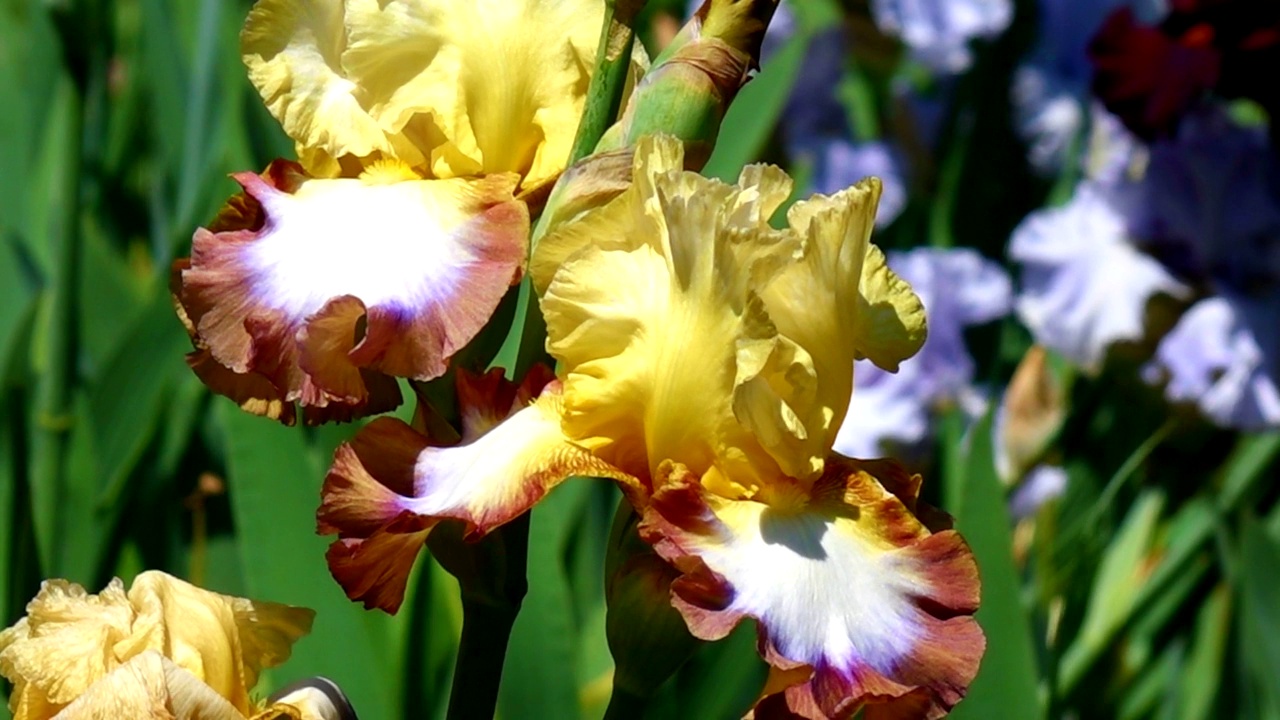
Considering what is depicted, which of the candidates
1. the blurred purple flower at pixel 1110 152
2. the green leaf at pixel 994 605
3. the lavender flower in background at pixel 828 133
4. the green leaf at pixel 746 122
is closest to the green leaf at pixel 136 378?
the green leaf at pixel 746 122

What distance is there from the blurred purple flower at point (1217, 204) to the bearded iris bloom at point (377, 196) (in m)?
1.42

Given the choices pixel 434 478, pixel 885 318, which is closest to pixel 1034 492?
pixel 885 318

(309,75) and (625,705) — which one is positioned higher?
(309,75)

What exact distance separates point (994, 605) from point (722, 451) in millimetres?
503

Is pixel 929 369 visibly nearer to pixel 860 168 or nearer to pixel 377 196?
pixel 860 168

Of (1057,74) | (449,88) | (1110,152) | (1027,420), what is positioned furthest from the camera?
(1057,74)

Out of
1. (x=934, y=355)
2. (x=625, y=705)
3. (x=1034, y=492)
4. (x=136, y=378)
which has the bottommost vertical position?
(x=1034, y=492)

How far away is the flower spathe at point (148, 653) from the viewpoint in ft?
1.85

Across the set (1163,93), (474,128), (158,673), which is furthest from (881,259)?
(1163,93)

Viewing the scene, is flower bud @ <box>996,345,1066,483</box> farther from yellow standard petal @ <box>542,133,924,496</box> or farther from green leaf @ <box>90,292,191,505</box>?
yellow standard petal @ <box>542,133,924,496</box>

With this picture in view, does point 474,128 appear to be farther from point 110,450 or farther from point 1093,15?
point 1093,15

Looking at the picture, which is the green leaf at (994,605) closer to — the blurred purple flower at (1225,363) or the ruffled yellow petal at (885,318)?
the ruffled yellow petal at (885,318)

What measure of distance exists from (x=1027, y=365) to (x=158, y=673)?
1349mm

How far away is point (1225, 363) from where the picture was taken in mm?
1735
